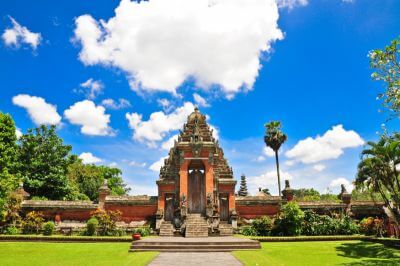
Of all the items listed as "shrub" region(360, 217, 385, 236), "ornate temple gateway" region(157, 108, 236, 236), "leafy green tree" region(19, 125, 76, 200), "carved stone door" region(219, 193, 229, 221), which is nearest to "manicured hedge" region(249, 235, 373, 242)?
"shrub" region(360, 217, 385, 236)

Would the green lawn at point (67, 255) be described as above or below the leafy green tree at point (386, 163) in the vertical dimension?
below

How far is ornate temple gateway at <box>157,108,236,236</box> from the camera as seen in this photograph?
2264cm


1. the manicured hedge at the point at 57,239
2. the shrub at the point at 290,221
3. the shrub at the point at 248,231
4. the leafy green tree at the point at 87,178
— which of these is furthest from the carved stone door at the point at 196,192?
the leafy green tree at the point at 87,178

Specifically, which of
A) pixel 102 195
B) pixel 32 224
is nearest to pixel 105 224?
pixel 102 195

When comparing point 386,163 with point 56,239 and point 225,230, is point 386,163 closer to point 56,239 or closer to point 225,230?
point 225,230

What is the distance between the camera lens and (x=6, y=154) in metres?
24.1

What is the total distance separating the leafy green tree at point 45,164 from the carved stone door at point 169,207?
1457 centimetres

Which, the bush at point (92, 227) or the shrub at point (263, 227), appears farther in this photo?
the shrub at point (263, 227)

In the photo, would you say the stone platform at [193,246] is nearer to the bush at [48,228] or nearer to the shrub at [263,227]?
the shrub at [263,227]

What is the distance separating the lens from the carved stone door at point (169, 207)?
24062 mm

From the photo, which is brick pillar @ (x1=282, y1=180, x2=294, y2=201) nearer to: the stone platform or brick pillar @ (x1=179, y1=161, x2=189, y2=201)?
brick pillar @ (x1=179, y1=161, x2=189, y2=201)

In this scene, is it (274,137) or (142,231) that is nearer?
(142,231)

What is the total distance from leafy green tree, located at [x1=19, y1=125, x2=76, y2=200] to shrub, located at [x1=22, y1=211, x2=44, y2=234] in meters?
9.38

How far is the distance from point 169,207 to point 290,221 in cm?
931
